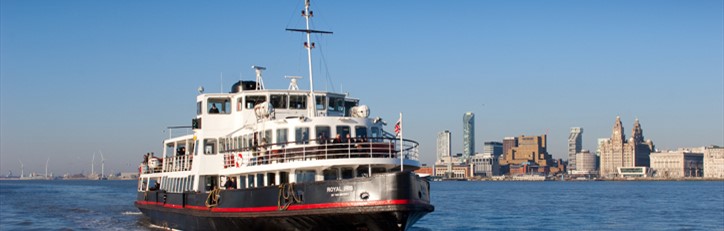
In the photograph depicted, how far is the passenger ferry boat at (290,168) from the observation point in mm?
25500

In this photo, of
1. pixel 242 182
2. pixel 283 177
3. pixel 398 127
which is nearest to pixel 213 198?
pixel 242 182

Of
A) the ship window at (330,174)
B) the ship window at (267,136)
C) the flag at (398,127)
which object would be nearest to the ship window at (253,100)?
the ship window at (267,136)

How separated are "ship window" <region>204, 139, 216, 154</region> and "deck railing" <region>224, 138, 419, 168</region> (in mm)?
4364

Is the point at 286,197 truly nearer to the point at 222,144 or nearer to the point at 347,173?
the point at 347,173

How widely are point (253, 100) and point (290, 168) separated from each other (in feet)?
20.2

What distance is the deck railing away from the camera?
27389 mm

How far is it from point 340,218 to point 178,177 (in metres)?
12.8

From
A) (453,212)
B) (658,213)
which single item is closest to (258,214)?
(453,212)

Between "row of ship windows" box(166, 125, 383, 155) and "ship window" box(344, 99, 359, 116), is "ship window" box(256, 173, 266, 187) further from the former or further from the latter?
"ship window" box(344, 99, 359, 116)

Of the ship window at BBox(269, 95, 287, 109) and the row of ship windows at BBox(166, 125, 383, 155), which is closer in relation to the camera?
the row of ship windows at BBox(166, 125, 383, 155)

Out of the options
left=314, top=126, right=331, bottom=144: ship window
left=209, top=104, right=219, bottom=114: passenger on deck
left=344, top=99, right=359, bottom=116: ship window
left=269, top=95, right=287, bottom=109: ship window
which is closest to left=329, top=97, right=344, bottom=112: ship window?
left=344, top=99, right=359, bottom=116: ship window

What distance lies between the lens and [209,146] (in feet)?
114

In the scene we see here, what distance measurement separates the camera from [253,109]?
3284 cm

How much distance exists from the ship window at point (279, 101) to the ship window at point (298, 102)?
8.9 inches
